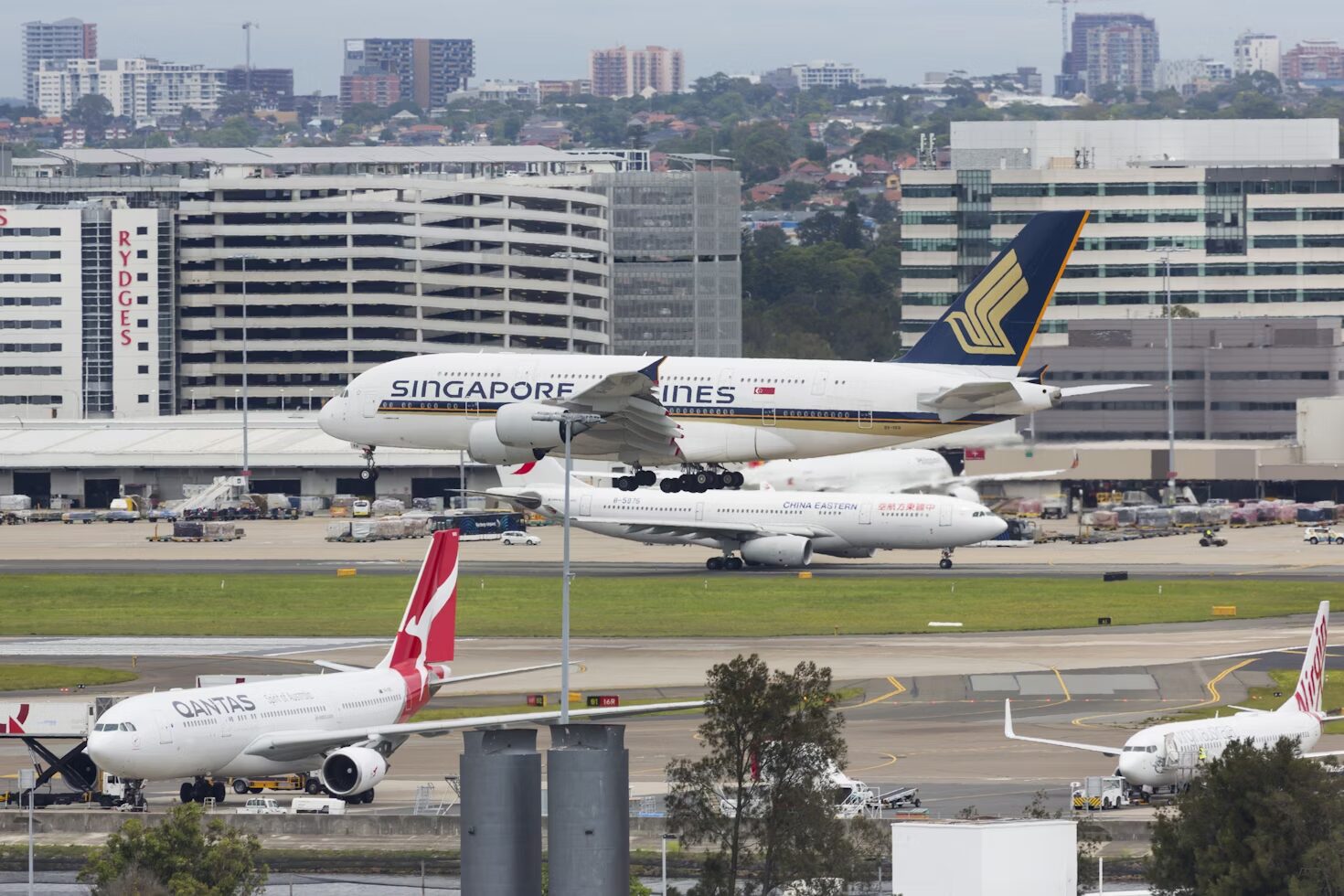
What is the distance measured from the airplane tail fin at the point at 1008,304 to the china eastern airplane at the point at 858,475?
54006mm

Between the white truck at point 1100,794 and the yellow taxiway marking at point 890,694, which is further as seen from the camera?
the yellow taxiway marking at point 890,694

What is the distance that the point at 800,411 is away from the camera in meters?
98.6

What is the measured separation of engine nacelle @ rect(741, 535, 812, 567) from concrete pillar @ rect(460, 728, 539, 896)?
289 ft

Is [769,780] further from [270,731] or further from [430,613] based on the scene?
[430,613]

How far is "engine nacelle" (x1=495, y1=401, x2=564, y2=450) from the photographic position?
96.4 meters

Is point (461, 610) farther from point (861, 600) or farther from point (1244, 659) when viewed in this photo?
point (1244, 659)

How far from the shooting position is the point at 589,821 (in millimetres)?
41156

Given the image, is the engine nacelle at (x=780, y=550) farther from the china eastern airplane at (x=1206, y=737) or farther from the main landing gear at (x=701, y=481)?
the china eastern airplane at (x=1206, y=737)

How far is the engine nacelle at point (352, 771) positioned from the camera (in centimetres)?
6103

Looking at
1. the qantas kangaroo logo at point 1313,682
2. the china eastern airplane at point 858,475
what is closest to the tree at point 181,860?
the qantas kangaroo logo at point 1313,682

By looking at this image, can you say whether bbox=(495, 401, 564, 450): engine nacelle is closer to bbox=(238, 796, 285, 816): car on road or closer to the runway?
the runway

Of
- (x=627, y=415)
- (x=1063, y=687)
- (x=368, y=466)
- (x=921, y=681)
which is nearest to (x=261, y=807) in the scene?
(x=921, y=681)

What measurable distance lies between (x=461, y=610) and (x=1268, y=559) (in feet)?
195

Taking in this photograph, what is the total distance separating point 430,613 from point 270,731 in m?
7.65
